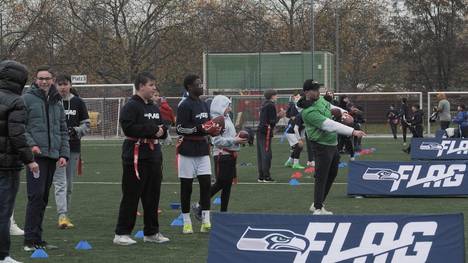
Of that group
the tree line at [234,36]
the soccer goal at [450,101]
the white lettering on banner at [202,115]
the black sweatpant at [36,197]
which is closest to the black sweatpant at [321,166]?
the white lettering on banner at [202,115]

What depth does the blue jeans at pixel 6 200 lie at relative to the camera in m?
8.35

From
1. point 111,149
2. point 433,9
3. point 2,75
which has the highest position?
point 433,9

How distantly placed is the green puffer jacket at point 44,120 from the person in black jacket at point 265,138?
9.19 m

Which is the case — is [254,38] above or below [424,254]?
above

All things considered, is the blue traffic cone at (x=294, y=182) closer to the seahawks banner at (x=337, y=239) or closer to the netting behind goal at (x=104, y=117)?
the seahawks banner at (x=337, y=239)

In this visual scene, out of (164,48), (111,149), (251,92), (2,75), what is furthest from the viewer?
(164,48)

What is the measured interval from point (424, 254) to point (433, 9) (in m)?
60.4

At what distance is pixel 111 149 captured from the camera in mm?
33844

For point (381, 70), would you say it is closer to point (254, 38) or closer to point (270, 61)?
point (254, 38)

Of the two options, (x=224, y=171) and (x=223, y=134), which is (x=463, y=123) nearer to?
(x=223, y=134)

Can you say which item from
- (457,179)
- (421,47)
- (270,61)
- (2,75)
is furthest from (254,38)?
(2,75)

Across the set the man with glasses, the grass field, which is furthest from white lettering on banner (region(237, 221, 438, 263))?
the man with glasses

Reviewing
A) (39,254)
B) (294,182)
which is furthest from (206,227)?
(294,182)

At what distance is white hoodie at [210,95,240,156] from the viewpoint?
36.9ft
